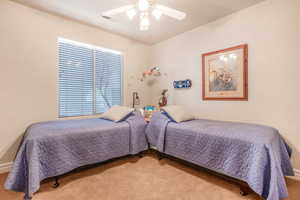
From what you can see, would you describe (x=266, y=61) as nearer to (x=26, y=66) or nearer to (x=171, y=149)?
(x=171, y=149)

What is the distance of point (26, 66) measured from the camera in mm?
2137

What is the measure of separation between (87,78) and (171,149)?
202cm

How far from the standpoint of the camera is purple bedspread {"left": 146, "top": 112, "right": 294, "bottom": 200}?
50.5 inches

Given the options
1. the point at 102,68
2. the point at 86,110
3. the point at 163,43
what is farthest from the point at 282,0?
the point at 86,110

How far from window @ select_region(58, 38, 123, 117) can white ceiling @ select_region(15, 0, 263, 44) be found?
477 millimetres

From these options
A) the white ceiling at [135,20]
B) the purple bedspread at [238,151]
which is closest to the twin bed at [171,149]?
the purple bedspread at [238,151]

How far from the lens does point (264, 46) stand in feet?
6.63

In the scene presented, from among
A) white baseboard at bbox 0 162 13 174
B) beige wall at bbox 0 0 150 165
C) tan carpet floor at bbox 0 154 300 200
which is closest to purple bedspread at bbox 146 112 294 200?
tan carpet floor at bbox 0 154 300 200

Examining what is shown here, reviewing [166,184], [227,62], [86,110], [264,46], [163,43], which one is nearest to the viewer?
[166,184]

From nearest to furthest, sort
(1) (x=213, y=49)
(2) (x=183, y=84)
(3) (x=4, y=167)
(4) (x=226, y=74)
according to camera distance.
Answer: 1. (3) (x=4, y=167)
2. (4) (x=226, y=74)
3. (1) (x=213, y=49)
4. (2) (x=183, y=84)

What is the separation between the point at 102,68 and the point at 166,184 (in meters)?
2.41

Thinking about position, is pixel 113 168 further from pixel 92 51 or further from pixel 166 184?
pixel 92 51

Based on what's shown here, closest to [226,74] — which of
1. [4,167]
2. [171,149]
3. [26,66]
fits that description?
[171,149]

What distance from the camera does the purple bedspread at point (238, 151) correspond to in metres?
1.28
